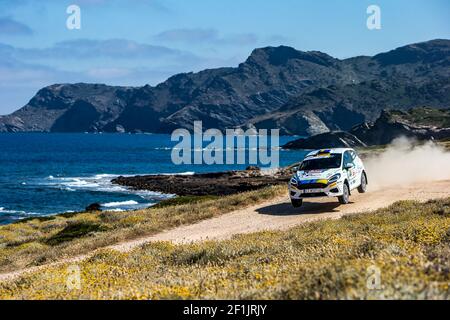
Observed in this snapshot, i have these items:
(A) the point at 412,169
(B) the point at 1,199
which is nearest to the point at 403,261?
(A) the point at 412,169

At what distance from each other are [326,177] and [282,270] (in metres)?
14.1

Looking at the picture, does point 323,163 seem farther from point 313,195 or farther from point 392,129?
point 392,129

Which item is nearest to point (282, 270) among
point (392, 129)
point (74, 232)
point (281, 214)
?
point (281, 214)

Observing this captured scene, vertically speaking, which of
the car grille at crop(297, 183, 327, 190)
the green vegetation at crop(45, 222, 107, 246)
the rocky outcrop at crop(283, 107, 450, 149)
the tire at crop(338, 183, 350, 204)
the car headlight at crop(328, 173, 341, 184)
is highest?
the rocky outcrop at crop(283, 107, 450, 149)

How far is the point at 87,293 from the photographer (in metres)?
8.62

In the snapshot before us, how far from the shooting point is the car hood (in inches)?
912

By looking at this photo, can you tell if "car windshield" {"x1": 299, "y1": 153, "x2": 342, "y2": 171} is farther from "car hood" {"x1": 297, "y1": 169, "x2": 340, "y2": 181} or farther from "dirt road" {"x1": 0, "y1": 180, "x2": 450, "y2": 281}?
"dirt road" {"x1": 0, "y1": 180, "x2": 450, "y2": 281}

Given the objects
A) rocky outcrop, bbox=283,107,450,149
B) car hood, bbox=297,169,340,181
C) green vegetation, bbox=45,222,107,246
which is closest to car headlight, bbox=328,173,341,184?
car hood, bbox=297,169,340,181

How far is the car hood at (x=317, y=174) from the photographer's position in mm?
Answer: 23156

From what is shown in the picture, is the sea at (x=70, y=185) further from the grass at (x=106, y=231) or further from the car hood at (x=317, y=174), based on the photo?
the car hood at (x=317, y=174)

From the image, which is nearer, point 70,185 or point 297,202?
point 297,202

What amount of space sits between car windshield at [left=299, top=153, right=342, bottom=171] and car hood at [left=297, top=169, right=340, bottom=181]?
618mm

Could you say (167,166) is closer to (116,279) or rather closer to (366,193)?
(366,193)

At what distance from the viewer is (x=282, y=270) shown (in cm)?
952
